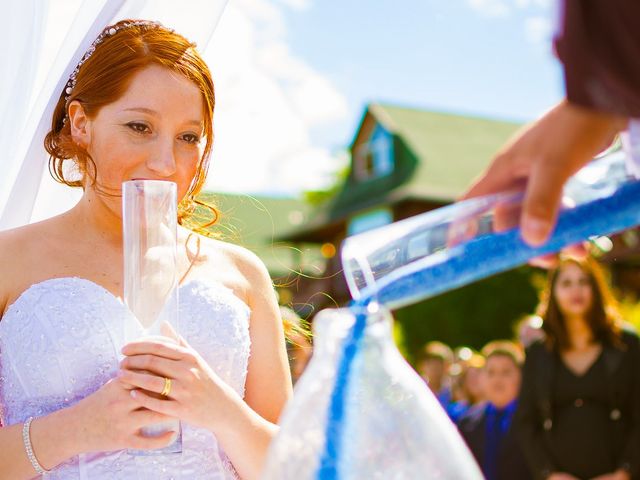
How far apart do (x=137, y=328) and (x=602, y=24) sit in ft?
3.95

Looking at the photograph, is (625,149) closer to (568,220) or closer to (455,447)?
(568,220)

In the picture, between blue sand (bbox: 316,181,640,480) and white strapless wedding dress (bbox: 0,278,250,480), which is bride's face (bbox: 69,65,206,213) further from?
blue sand (bbox: 316,181,640,480)

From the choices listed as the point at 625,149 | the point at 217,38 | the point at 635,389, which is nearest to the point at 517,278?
the point at 635,389

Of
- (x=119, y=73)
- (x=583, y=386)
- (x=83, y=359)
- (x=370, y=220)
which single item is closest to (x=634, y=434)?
(x=583, y=386)

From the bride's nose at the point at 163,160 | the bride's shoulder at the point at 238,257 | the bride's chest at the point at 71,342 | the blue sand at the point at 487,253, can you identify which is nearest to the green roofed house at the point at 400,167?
the bride's shoulder at the point at 238,257

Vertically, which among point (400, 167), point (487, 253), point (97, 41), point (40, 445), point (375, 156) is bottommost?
point (40, 445)

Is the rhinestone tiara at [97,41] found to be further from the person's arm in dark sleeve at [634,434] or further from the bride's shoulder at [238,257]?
the person's arm in dark sleeve at [634,434]

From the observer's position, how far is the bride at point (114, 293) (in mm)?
2121

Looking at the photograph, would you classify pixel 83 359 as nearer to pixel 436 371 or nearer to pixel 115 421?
pixel 115 421

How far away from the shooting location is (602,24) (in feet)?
3.13

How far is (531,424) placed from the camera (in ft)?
17.2

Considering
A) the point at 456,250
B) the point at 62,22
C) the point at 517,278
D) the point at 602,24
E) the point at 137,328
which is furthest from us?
the point at 517,278

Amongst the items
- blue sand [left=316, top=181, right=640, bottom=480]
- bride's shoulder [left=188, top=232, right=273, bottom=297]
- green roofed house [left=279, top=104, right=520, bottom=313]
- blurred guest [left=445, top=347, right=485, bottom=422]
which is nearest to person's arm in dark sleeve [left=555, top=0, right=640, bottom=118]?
blue sand [left=316, top=181, right=640, bottom=480]

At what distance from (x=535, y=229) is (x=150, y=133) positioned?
4.44 ft
